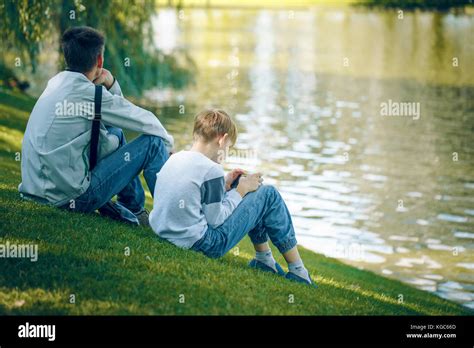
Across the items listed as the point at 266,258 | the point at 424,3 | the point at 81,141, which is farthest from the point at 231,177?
the point at 424,3

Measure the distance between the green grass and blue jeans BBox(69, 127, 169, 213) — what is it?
0.22 m

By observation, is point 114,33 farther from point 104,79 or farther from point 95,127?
point 95,127

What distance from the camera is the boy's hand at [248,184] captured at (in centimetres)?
639

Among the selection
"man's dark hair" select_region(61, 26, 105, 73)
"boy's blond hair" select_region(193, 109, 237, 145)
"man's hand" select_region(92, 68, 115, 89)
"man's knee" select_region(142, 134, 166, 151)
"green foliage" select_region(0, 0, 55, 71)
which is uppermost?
"green foliage" select_region(0, 0, 55, 71)

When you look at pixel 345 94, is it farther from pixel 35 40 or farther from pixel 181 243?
pixel 181 243

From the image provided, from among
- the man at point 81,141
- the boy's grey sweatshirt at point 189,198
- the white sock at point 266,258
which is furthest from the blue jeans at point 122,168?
the white sock at point 266,258

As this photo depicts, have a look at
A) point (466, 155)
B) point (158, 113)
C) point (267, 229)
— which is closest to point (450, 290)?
point (267, 229)

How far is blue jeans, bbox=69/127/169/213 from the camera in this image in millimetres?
6562

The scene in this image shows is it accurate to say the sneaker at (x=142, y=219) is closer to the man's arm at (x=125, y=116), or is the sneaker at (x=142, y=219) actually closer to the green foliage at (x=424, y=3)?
the man's arm at (x=125, y=116)

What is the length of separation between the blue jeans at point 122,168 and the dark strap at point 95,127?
0.21ft

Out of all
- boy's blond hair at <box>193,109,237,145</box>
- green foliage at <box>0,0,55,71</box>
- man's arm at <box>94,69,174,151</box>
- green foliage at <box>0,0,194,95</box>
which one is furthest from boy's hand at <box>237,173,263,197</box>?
green foliage at <box>0,0,55,71</box>

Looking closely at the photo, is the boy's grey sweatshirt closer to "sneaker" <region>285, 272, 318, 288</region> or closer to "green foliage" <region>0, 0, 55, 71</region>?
"sneaker" <region>285, 272, 318, 288</region>

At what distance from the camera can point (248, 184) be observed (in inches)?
252

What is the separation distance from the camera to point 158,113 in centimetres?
2095
